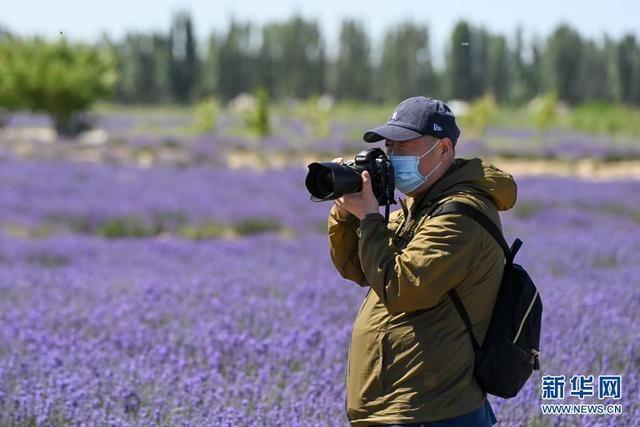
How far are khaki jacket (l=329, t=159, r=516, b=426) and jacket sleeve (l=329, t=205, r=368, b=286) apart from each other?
0.18 m

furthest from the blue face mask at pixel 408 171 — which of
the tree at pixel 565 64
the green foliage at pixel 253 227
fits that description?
the tree at pixel 565 64

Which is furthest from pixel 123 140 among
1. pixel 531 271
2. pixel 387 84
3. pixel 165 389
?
pixel 387 84

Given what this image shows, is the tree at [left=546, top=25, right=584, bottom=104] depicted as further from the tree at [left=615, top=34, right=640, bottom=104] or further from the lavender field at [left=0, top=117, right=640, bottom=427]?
the lavender field at [left=0, top=117, right=640, bottom=427]

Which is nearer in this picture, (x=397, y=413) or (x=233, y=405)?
(x=397, y=413)

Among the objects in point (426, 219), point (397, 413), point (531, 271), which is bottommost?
point (531, 271)

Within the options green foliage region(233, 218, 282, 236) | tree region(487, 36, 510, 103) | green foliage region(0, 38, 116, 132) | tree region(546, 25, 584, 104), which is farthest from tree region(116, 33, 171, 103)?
green foliage region(233, 218, 282, 236)

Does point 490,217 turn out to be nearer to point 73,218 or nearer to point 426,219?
point 426,219

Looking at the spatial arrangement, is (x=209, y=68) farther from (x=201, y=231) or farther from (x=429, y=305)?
(x=429, y=305)

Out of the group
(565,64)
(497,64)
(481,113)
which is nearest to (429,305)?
(481,113)

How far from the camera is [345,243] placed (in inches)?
89.4

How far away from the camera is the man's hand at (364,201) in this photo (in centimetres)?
209

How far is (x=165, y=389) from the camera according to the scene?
3129 millimetres

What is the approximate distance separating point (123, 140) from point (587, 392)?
24576 mm

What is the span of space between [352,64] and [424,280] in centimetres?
5895
